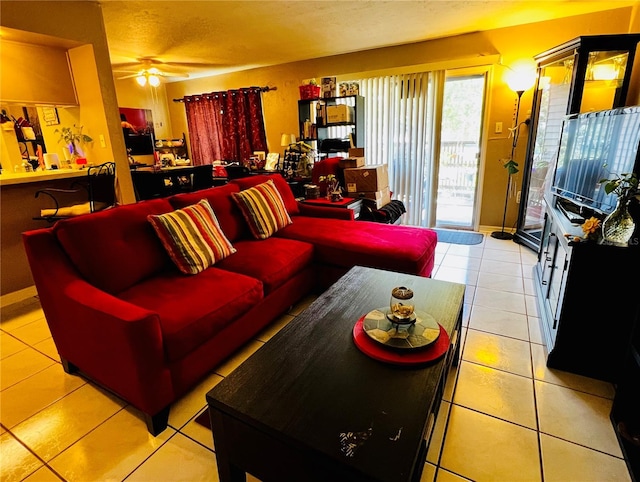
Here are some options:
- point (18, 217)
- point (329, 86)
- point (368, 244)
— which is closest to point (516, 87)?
point (329, 86)

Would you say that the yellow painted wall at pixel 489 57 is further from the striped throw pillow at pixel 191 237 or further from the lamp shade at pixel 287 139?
the striped throw pillow at pixel 191 237

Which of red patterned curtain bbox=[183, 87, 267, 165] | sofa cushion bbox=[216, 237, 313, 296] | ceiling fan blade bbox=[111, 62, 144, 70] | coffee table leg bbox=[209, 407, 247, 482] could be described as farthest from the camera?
red patterned curtain bbox=[183, 87, 267, 165]

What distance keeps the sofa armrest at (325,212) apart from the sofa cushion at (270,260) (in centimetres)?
67

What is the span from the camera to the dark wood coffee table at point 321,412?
875 millimetres

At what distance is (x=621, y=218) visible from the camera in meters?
1.58

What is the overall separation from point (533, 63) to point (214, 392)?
4465mm

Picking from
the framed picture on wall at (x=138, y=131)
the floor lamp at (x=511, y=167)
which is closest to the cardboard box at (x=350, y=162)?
the floor lamp at (x=511, y=167)

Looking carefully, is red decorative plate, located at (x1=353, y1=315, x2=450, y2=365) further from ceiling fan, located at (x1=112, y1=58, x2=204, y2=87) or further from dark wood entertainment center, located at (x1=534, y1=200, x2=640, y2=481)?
ceiling fan, located at (x1=112, y1=58, x2=204, y2=87)

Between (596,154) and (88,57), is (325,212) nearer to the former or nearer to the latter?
(596,154)

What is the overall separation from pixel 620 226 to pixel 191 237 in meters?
2.29

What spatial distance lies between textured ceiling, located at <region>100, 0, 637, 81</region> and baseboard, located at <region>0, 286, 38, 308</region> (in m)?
2.64

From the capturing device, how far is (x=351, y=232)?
106 inches

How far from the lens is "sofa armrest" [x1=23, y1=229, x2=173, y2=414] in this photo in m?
1.38

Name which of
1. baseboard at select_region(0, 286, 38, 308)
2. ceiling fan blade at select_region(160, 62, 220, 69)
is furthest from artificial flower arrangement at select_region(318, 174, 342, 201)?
ceiling fan blade at select_region(160, 62, 220, 69)
